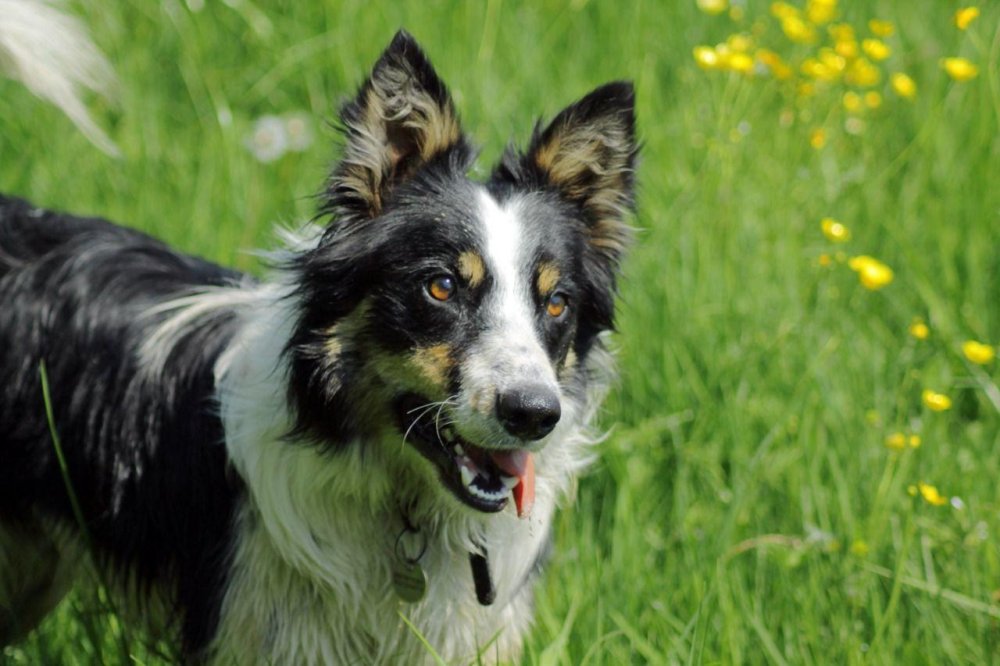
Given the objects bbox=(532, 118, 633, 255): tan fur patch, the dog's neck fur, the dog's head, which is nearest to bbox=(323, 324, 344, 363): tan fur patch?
the dog's head

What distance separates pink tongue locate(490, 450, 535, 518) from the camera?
9.32 feet

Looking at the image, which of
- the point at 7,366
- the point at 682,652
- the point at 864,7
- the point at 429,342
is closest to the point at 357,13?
the point at 864,7

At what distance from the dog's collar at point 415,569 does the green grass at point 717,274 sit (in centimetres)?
22

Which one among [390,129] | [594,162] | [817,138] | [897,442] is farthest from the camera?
[817,138]

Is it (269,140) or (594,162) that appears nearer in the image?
(594,162)

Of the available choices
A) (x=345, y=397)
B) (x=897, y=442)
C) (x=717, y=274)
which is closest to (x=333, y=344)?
(x=345, y=397)

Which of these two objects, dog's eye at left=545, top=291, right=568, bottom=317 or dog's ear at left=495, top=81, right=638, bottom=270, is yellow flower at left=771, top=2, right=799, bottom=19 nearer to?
dog's ear at left=495, top=81, right=638, bottom=270

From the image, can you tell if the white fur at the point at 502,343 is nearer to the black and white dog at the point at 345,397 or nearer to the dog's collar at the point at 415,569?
the black and white dog at the point at 345,397

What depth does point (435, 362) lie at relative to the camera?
2.72 metres

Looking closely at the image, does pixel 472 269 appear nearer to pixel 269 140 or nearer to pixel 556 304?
pixel 556 304

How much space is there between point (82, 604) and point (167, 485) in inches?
18.4

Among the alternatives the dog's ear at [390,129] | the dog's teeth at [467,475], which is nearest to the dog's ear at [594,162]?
the dog's ear at [390,129]

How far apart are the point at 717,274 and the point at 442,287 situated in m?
1.85

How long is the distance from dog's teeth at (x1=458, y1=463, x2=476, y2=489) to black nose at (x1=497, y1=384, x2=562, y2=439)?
0.69 feet
